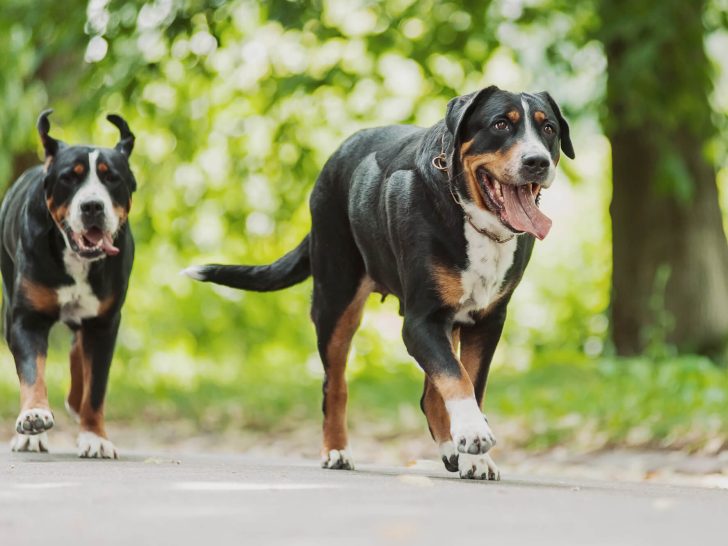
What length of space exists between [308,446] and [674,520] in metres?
5.81

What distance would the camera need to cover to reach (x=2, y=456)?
6.02m

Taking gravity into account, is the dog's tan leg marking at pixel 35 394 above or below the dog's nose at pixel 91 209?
below

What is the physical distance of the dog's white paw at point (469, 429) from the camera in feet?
15.9

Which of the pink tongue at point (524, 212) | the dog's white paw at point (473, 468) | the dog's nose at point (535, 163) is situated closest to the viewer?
the dog's nose at point (535, 163)

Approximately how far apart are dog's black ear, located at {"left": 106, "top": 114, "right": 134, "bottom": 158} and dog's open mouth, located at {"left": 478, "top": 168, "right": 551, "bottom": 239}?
7.01 feet

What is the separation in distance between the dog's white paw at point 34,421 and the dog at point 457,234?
125 cm

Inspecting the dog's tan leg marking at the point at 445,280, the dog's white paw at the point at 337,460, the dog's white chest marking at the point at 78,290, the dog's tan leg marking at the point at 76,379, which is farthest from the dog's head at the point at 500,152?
the dog's tan leg marking at the point at 76,379

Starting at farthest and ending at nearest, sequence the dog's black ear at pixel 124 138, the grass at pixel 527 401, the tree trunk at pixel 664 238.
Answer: the tree trunk at pixel 664 238 → the grass at pixel 527 401 → the dog's black ear at pixel 124 138

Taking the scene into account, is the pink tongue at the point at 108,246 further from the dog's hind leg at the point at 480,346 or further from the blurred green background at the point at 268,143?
the blurred green background at the point at 268,143

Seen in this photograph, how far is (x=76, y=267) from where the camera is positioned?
619 cm

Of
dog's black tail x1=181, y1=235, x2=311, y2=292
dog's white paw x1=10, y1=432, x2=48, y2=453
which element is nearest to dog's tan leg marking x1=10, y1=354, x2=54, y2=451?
dog's white paw x1=10, y1=432, x2=48, y2=453

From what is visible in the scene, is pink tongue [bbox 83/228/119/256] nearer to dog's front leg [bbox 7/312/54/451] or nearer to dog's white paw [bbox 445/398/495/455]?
dog's front leg [bbox 7/312/54/451]

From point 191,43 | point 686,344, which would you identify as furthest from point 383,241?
point 686,344

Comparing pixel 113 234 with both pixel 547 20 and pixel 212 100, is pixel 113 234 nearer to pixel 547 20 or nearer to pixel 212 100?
pixel 547 20
